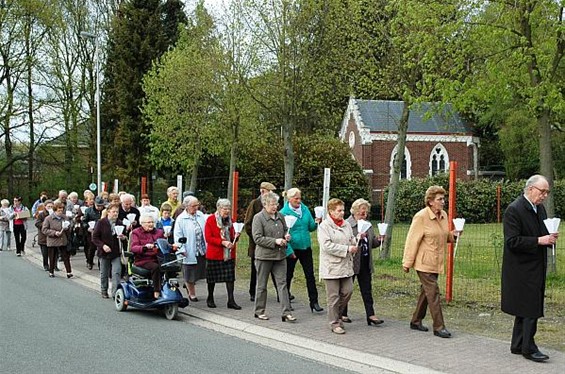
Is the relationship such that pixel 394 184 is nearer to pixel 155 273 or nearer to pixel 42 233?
pixel 155 273

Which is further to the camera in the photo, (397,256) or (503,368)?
(397,256)

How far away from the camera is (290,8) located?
17.8m

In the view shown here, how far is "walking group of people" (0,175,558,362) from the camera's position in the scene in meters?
7.69

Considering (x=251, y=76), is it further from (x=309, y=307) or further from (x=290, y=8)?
(x=309, y=307)

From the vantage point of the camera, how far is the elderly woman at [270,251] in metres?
10.1

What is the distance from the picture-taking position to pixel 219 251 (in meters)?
11.4

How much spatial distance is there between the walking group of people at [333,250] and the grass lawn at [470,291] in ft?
2.47

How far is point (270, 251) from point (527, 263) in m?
3.89

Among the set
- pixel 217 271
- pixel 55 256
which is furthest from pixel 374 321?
pixel 55 256

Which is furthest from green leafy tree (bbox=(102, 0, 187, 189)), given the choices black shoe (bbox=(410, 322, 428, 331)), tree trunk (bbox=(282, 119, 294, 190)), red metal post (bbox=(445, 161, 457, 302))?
black shoe (bbox=(410, 322, 428, 331))

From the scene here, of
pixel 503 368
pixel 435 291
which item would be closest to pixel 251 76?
pixel 435 291

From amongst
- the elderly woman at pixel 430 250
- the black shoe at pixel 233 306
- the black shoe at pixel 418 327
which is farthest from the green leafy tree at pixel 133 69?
the elderly woman at pixel 430 250

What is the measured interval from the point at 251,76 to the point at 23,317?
1230 centimetres

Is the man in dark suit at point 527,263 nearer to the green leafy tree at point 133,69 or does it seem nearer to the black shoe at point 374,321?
the black shoe at point 374,321
